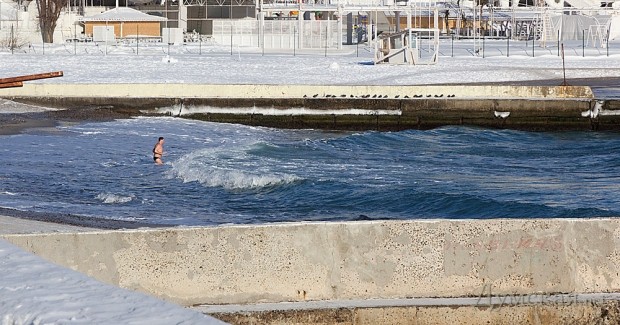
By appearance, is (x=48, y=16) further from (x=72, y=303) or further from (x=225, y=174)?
(x=72, y=303)

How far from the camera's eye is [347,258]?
10.1 metres

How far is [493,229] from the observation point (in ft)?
33.1

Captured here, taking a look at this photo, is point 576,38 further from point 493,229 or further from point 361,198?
point 493,229

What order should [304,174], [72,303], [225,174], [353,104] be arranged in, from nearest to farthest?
[72,303] → [225,174] → [304,174] → [353,104]

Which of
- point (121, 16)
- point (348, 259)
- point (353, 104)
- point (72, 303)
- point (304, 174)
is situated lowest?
point (304, 174)

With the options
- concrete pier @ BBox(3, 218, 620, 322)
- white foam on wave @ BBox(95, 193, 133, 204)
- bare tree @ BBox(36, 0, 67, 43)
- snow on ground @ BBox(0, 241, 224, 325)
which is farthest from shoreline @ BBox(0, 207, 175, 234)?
bare tree @ BBox(36, 0, 67, 43)

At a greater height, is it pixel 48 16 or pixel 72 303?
pixel 48 16

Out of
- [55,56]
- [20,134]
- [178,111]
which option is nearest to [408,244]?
[20,134]

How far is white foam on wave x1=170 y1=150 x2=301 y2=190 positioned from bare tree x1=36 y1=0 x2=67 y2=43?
50403mm

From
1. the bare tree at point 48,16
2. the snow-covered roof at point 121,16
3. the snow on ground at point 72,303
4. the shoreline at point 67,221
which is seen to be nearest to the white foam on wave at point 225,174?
the shoreline at point 67,221

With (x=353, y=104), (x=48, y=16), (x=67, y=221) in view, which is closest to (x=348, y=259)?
(x=67, y=221)

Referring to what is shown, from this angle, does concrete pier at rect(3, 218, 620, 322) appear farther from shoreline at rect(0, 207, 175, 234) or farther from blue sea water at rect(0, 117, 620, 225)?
blue sea water at rect(0, 117, 620, 225)

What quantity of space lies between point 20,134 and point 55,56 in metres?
28.7

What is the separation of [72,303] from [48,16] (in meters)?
71.0
